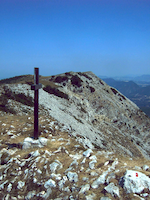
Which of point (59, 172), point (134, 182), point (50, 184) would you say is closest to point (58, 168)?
point (59, 172)

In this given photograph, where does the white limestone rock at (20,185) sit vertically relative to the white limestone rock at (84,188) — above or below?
below

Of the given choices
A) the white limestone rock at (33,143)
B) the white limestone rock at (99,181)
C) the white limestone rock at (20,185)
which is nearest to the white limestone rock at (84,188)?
the white limestone rock at (99,181)

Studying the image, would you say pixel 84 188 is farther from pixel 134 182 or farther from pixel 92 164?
pixel 134 182

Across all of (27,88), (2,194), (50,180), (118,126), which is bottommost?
(118,126)

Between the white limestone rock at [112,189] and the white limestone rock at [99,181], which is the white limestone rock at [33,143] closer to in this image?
the white limestone rock at [99,181]

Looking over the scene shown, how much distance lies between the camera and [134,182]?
24.1ft

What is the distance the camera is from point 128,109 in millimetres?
59344

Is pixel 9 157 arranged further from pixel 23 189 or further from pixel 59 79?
pixel 59 79

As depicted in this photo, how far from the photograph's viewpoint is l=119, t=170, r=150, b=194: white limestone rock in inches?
281

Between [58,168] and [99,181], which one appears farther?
[58,168]

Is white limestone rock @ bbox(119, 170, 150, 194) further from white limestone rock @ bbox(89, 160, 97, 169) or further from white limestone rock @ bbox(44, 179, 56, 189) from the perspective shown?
white limestone rock @ bbox(44, 179, 56, 189)

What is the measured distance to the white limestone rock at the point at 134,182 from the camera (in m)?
7.14

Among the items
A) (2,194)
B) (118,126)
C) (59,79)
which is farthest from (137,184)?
(59,79)

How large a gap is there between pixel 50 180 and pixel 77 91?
142ft
